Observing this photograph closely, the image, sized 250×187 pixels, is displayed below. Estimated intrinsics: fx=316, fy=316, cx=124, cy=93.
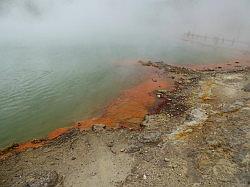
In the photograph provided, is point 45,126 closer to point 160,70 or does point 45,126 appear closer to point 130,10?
point 160,70

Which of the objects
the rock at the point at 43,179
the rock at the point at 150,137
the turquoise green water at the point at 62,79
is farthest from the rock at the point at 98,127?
the rock at the point at 43,179

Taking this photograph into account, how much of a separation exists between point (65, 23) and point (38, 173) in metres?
45.2

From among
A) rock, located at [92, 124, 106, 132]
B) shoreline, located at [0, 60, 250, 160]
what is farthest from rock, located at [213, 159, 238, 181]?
rock, located at [92, 124, 106, 132]

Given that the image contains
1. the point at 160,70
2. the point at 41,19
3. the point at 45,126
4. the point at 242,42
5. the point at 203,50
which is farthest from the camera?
the point at 41,19

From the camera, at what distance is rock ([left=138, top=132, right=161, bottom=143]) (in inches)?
608

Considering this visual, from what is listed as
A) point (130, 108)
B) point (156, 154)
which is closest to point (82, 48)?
point (130, 108)

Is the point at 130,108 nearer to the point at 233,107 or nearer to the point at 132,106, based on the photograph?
the point at 132,106

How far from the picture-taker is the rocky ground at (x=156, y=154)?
12648 mm

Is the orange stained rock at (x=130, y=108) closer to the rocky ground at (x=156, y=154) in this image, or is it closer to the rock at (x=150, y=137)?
the rocky ground at (x=156, y=154)

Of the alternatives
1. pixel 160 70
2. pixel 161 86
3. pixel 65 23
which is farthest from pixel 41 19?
pixel 161 86

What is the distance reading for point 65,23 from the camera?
5509cm

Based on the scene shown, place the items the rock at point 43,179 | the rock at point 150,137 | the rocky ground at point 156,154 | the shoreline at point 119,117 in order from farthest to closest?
1. the shoreline at point 119,117
2. the rock at point 150,137
3. the rocky ground at point 156,154
4. the rock at point 43,179

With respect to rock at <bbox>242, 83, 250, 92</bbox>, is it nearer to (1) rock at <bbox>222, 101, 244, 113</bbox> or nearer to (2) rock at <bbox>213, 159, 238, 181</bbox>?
(1) rock at <bbox>222, 101, 244, 113</bbox>

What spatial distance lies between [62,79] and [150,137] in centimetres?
1235
